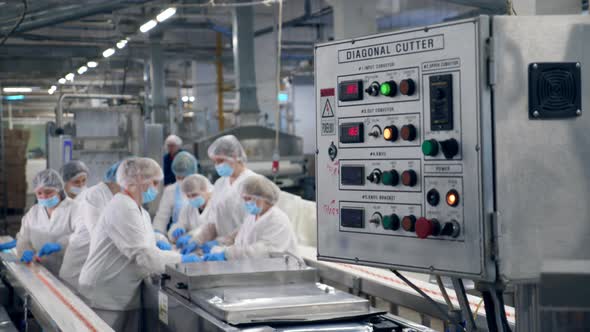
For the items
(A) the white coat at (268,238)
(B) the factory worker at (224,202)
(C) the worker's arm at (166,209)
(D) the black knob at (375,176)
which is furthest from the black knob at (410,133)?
(C) the worker's arm at (166,209)

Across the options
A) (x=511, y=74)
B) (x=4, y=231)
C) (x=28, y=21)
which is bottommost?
(x=4, y=231)

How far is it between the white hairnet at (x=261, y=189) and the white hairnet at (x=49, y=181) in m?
1.34

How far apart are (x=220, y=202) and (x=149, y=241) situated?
4.12 ft

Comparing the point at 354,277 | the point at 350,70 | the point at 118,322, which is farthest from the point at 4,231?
the point at 350,70

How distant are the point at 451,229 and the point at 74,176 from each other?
12.7 feet

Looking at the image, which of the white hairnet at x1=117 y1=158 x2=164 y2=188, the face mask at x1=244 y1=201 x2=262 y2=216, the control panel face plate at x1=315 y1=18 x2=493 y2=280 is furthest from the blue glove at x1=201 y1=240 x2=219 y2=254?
the control panel face plate at x1=315 y1=18 x2=493 y2=280

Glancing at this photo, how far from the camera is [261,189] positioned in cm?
366

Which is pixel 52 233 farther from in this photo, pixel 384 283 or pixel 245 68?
pixel 245 68

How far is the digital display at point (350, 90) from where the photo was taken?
1599 millimetres

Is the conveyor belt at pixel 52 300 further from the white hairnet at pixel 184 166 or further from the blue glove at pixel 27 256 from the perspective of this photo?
the white hairnet at pixel 184 166

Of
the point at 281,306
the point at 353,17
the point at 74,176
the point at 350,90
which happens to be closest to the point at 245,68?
the point at 353,17

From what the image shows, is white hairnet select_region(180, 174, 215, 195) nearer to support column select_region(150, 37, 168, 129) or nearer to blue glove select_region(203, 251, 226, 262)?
blue glove select_region(203, 251, 226, 262)

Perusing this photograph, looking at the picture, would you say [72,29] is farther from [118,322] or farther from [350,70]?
[350,70]

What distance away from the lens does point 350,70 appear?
→ 5.34 feet
